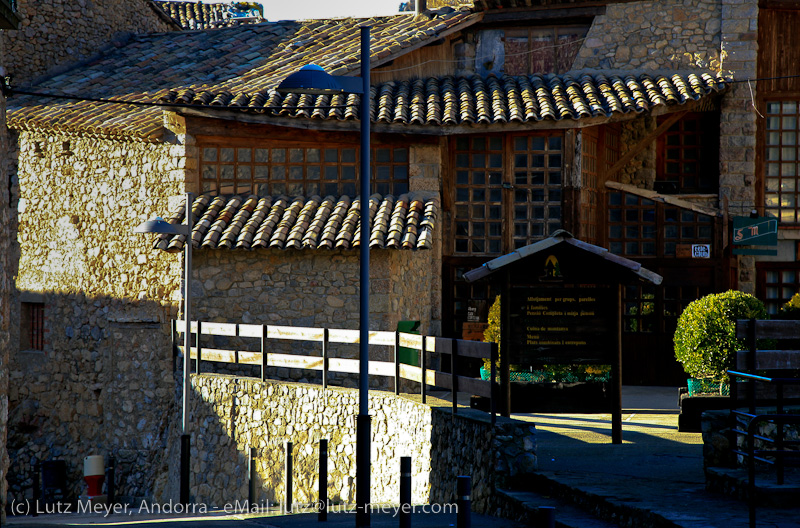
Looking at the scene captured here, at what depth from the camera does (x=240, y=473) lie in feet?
46.9

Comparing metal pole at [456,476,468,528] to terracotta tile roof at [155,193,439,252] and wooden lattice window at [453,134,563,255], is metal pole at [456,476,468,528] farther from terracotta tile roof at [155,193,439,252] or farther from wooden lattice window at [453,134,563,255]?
wooden lattice window at [453,134,563,255]

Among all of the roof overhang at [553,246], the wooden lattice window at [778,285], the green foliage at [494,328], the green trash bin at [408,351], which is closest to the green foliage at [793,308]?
the wooden lattice window at [778,285]

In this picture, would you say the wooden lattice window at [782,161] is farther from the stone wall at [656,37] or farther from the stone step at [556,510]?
the stone step at [556,510]

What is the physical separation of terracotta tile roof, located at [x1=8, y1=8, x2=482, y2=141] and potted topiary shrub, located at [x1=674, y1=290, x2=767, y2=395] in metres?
7.61

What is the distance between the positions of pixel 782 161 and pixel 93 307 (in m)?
13.1

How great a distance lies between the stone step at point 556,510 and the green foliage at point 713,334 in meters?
4.24

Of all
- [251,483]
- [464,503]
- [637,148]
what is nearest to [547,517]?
[464,503]

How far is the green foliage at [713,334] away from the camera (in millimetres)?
12008

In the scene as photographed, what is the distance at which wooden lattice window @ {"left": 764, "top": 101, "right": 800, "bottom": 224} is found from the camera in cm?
1750

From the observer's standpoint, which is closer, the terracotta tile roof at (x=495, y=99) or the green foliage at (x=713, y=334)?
the green foliage at (x=713, y=334)

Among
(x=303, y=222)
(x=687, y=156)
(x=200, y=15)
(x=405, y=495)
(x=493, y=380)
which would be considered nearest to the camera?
(x=405, y=495)

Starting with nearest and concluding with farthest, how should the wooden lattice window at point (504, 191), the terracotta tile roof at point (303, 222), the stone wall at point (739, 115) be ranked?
the terracotta tile roof at point (303, 222)
the wooden lattice window at point (504, 191)
the stone wall at point (739, 115)

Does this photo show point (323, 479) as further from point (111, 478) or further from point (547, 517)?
point (111, 478)

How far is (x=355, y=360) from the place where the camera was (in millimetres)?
12719
